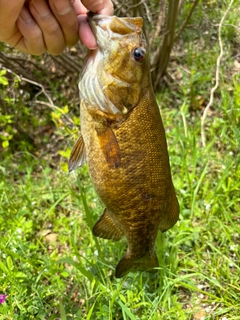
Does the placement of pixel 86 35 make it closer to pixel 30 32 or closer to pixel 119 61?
pixel 119 61

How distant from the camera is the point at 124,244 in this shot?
9.00ft

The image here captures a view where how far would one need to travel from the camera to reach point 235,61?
4164 millimetres

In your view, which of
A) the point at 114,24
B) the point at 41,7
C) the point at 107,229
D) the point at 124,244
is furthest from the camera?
the point at 124,244

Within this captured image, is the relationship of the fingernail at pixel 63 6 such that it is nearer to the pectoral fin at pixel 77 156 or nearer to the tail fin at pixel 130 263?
the pectoral fin at pixel 77 156

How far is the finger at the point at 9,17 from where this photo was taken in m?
1.68

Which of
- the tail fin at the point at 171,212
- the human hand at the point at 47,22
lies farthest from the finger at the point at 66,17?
the tail fin at the point at 171,212

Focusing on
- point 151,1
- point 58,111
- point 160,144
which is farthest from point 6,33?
point 151,1

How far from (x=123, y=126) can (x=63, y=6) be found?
611mm

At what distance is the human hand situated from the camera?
1756 mm

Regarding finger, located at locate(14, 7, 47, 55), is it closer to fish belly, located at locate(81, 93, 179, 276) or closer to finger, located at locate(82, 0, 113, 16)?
finger, located at locate(82, 0, 113, 16)

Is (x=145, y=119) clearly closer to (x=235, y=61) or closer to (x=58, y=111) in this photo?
(x=58, y=111)

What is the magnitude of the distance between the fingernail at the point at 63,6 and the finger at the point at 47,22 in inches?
2.9

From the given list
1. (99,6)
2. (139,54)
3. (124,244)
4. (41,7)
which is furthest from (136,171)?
(124,244)

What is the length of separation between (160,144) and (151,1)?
104 inches
